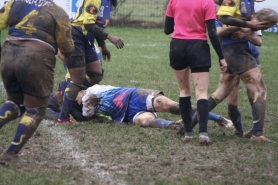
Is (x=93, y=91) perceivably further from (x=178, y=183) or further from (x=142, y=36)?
(x=142, y=36)

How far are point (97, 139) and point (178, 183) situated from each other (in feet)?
6.46

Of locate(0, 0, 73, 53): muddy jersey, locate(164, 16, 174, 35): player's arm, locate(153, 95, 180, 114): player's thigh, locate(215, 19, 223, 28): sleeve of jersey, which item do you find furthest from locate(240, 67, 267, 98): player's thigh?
locate(0, 0, 73, 53): muddy jersey

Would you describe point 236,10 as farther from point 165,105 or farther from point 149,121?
point 149,121

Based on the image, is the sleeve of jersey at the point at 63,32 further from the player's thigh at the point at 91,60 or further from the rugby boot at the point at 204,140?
the player's thigh at the point at 91,60

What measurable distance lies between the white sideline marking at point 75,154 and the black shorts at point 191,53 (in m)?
1.47

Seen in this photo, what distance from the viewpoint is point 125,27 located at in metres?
22.9

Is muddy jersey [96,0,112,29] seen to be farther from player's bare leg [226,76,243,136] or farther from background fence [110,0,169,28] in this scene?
background fence [110,0,169,28]

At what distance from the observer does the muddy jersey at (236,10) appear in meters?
6.82

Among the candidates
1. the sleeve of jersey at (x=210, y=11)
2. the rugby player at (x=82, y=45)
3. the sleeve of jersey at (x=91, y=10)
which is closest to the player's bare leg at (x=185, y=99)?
the sleeve of jersey at (x=210, y=11)

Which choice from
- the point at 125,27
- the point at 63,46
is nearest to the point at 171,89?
the point at 63,46

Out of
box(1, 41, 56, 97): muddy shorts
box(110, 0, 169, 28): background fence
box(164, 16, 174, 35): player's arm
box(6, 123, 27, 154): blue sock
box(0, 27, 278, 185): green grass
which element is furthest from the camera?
box(110, 0, 169, 28): background fence

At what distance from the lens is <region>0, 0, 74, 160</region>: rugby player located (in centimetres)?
556

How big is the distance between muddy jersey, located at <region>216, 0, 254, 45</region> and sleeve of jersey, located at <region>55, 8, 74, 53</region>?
6.26ft

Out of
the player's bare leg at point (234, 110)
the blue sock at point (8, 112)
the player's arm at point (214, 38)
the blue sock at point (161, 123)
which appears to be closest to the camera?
the blue sock at point (8, 112)
